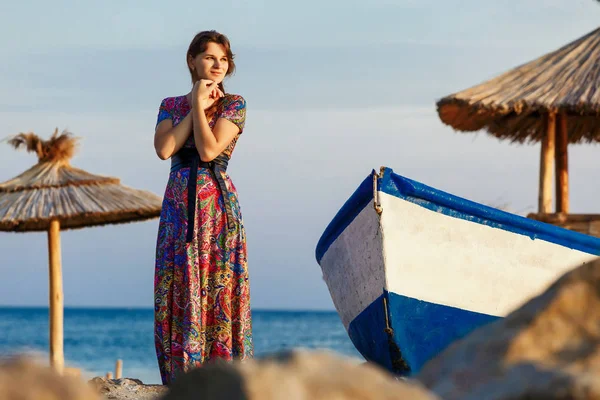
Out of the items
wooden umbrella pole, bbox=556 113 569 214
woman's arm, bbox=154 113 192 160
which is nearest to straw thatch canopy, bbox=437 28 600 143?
wooden umbrella pole, bbox=556 113 569 214

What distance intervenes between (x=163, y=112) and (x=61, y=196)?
7423 mm

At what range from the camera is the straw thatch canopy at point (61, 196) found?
12164 millimetres

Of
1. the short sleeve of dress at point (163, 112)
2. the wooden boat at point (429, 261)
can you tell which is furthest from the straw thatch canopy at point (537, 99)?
the short sleeve of dress at point (163, 112)

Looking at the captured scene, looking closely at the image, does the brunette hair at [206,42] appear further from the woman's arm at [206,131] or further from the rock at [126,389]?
the rock at [126,389]

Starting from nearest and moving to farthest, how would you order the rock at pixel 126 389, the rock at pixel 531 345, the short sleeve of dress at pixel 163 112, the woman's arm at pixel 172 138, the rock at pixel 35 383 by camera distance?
the rock at pixel 35 383, the rock at pixel 531 345, the rock at pixel 126 389, the woman's arm at pixel 172 138, the short sleeve of dress at pixel 163 112

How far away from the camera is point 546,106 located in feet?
37.4

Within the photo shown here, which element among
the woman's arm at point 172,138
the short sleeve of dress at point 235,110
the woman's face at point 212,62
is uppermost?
the woman's face at point 212,62

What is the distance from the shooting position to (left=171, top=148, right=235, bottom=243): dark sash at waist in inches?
201

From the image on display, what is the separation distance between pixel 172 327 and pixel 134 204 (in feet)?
24.7

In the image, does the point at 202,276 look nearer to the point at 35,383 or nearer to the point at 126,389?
the point at 126,389

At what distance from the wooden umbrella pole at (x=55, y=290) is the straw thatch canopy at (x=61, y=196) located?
0.59 feet

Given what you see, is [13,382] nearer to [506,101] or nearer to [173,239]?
[173,239]

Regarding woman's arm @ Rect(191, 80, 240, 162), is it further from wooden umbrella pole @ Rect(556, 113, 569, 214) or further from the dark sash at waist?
wooden umbrella pole @ Rect(556, 113, 569, 214)

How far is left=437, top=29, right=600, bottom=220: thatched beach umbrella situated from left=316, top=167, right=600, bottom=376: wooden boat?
207 inches
